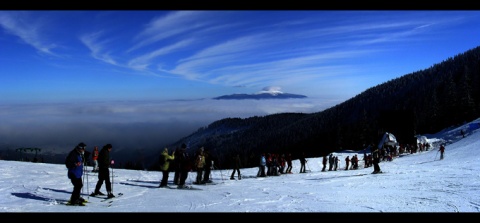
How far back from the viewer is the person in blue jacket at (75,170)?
30.4 feet

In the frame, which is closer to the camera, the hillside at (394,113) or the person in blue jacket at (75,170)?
the person in blue jacket at (75,170)

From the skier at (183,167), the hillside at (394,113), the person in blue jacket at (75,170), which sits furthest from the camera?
the hillside at (394,113)

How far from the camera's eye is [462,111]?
2817 inches

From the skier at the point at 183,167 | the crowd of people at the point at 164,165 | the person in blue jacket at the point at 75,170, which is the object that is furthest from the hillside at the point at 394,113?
the person in blue jacket at the point at 75,170

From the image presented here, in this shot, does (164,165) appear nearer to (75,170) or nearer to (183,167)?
(183,167)

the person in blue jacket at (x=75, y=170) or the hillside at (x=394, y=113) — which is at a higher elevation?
the hillside at (x=394, y=113)

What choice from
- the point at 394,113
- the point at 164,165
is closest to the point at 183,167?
the point at 164,165

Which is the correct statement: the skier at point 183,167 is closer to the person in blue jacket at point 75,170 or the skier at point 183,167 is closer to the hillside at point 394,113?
the person in blue jacket at point 75,170

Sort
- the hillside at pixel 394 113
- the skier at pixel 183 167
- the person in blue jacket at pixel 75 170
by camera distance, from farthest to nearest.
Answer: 1. the hillside at pixel 394 113
2. the skier at pixel 183 167
3. the person in blue jacket at pixel 75 170
